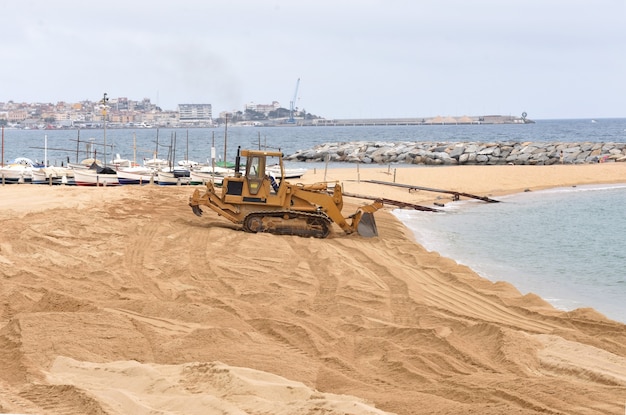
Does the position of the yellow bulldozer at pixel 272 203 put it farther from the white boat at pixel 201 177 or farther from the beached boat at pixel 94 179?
the white boat at pixel 201 177

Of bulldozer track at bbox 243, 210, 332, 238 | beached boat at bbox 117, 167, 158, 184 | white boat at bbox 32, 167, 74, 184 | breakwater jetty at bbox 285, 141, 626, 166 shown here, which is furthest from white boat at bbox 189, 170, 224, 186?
breakwater jetty at bbox 285, 141, 626, 166

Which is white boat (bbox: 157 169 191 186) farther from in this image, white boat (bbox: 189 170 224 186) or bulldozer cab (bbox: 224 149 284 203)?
bulldozer cab (bbox: 224 149 284 203)

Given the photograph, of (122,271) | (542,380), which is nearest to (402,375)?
(542,380)

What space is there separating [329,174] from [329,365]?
36.5m

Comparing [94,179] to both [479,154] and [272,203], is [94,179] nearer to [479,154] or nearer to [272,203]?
[272,203]

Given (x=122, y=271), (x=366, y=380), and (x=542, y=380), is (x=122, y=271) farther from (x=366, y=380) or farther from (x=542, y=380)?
(x=542, y=380)

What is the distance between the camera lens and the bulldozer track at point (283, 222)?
19.2 m

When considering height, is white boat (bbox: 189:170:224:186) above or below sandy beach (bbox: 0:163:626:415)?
below

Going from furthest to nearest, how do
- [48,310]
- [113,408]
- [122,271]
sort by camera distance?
[122,271]
[48,310]
[113,408]

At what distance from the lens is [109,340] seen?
373 inches

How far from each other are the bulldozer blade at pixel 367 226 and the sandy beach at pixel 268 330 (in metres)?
0.39

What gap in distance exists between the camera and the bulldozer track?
1917 cm

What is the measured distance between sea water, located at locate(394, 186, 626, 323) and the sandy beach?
1589mm

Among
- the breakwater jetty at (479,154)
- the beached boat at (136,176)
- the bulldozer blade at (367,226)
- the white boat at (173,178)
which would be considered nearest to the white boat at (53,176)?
the beached boat at (136,176)
